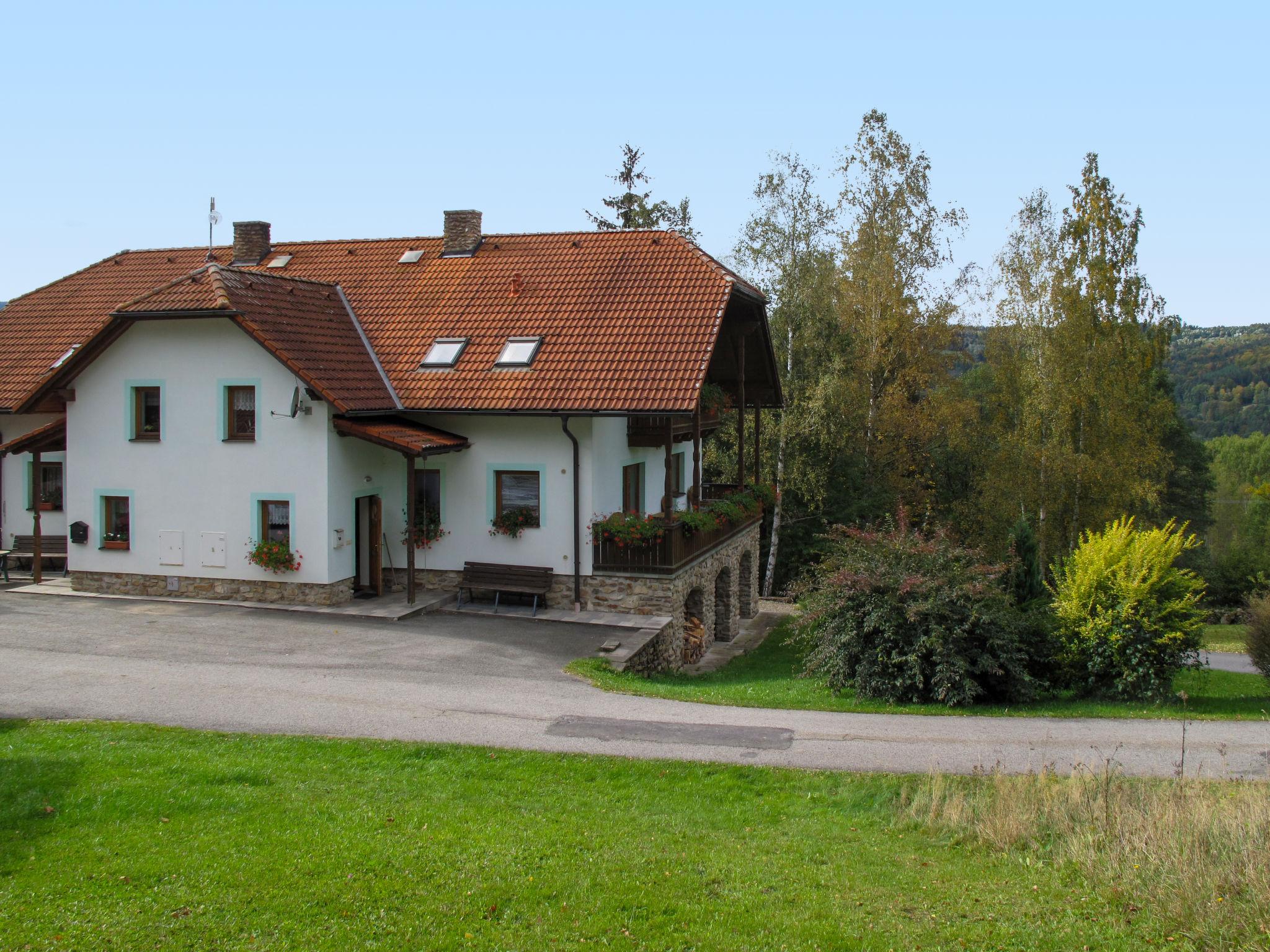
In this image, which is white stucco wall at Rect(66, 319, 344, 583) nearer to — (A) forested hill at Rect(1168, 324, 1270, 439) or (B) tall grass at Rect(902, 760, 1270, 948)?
(B) tall grass at Rect(902, 760, 1270, 948)

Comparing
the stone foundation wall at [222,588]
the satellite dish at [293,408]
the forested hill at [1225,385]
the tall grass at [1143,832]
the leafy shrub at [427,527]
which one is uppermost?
the forested hill at [1225,385]

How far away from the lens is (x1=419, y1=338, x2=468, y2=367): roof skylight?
20.2m

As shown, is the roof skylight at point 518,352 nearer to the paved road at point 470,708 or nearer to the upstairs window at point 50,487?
the paved road at point 470,708

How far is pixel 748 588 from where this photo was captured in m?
26.9

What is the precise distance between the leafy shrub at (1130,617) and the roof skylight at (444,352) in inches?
461

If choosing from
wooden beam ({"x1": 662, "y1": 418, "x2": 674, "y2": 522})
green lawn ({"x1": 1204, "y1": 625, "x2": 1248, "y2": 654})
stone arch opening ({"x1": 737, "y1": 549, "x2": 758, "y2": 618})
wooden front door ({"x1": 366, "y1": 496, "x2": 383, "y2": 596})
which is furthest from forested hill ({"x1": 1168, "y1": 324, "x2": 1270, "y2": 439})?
wooden front door ({"x1": 366, "y1": 496, "x2": 383, "y2": 596})

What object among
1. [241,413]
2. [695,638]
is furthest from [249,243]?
[695,638]

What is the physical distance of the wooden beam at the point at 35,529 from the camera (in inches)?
793

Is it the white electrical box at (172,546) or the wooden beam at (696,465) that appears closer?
the white electrical box at (172,546)

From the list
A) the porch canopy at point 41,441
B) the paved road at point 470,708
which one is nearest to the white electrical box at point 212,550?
the paved road at point 470,708

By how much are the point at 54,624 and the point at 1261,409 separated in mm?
105624

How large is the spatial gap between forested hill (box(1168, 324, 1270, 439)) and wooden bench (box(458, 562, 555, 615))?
81.4 meters

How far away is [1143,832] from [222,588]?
613 inches

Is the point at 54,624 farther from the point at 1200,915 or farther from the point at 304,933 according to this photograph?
the point at 1200,915
